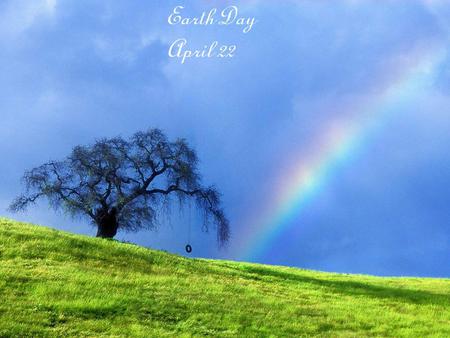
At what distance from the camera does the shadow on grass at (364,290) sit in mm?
32250

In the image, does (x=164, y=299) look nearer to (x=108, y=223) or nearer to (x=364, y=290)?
(x=364, y=290)

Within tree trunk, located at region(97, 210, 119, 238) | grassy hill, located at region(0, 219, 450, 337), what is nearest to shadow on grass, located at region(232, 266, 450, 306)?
grassy hill, located at region(0, 219, 450, 337)

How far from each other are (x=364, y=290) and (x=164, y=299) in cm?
1584

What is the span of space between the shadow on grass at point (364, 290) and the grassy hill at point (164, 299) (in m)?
0.07

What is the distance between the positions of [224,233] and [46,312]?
96.9ft

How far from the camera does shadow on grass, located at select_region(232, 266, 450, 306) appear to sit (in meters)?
32.2

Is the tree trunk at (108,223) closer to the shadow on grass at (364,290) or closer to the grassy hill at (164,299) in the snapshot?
the grassy hill at (164,299)

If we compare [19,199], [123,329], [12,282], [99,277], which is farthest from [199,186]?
[123,329]

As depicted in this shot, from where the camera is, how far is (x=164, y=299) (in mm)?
21578

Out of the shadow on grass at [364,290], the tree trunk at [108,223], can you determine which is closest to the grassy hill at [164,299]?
the shadow on grass at [364,290]

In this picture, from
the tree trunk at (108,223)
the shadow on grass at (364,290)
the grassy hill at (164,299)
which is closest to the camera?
the grassy hill at (164,299)

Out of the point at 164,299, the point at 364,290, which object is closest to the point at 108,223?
the point at 364,290

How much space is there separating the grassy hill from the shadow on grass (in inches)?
2.8

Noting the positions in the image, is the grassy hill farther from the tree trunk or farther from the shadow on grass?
the tree trunk
